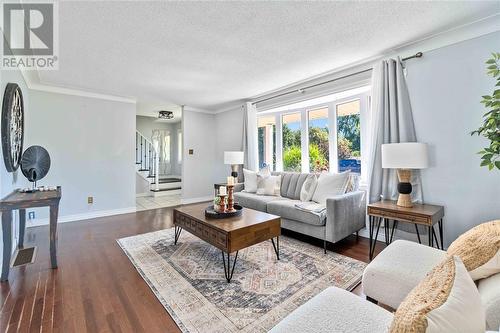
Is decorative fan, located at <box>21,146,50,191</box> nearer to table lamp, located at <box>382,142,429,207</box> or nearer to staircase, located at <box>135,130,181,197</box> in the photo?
staircase, located at <box>135,130,181,197</box>

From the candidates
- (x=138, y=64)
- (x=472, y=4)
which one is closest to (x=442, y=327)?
(x=472, y=4)

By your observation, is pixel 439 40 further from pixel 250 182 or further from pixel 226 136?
pixel 226 136

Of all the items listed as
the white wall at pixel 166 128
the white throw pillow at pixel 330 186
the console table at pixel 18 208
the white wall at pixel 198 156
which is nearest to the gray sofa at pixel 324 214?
the white throw pillow at pixel 330 186

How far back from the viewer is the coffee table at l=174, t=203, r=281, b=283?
206 centimetres

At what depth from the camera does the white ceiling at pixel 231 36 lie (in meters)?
1.96

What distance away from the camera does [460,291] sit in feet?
2.34

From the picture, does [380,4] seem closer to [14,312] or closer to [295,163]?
[295,163]

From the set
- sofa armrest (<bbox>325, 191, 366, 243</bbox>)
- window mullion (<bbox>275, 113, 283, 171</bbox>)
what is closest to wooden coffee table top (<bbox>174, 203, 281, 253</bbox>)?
sofa armrest (<bbox>325, 191, 366, 243</bbox>)

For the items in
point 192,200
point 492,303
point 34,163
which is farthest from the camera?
point 192,200

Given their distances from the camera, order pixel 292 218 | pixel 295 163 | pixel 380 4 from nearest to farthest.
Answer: pixel 380 4 < pixel 292 218 < pixel 295 163

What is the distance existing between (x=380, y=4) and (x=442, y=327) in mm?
2325
